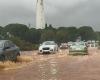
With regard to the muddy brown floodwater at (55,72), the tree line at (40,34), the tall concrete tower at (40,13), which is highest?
the tall concrete tower at (40,13)

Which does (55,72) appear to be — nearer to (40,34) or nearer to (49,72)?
(49,72)

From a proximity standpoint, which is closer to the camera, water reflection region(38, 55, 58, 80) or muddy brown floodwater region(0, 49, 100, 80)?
water reflection region(38, 55, 58, 80)

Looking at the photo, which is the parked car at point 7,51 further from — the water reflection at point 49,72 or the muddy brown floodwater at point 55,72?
the water reflection at point 49,72

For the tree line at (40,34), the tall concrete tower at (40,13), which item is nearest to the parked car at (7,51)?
the tree line at (40,34)

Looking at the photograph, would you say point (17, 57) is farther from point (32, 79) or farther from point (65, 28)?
point (65, 28)

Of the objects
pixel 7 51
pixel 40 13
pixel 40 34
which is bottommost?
pixel 7 51

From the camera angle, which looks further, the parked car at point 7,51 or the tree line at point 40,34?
the tree line at point 40,34

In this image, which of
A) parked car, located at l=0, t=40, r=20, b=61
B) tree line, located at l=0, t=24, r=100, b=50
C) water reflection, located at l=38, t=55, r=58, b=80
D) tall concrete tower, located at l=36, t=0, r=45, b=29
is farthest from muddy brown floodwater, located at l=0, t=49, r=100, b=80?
tall concrete tower, located at l=36, t=0, r=45, b=29

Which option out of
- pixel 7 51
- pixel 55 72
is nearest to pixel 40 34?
pixel 7 51

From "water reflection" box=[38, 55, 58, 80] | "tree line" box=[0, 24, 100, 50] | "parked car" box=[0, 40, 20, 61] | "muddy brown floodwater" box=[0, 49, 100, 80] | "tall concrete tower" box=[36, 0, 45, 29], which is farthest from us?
"tall concrete tower" box=[36, 0, 45, 29]

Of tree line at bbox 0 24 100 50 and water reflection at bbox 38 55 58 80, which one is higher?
tree line at bbox 0 24 100 50

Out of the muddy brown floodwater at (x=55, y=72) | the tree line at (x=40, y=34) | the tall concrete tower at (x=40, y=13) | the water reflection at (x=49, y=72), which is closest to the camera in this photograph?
the water reflection at (x=49, y=72)

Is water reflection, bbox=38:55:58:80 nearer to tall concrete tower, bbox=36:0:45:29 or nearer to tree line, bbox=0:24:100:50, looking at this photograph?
tree line, bbox=0:24:100:50

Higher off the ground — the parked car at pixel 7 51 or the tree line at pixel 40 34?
the tree line at pixel 40 34
